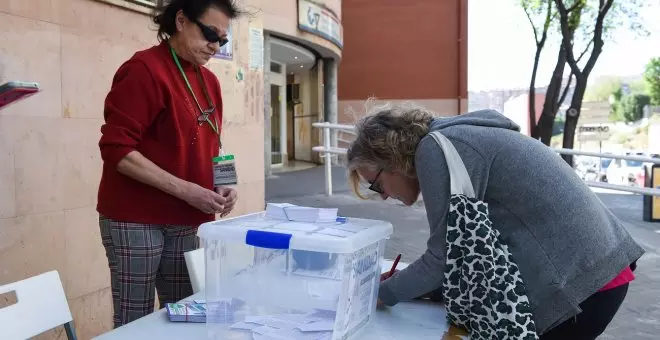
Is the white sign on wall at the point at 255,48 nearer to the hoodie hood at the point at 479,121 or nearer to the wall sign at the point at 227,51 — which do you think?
the wall sign at the point at 227,51

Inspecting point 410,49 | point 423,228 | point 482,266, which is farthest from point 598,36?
point 482,266

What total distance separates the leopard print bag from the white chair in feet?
4.21

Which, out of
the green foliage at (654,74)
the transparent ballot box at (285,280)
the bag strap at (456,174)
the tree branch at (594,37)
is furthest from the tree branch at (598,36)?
the green foliage at (654,74)

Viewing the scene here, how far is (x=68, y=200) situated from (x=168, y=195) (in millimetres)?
1526

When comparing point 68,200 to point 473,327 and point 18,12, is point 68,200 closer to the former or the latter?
point 18,12

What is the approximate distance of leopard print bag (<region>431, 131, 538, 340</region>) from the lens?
1499mm

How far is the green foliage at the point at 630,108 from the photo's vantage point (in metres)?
49.8

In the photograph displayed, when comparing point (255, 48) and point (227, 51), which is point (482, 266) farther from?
point (255, 48)

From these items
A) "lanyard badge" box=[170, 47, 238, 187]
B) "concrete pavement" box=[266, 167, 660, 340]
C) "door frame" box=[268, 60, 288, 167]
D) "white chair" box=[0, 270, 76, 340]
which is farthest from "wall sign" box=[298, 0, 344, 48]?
"white chair" box=[0, 270, 76, 340]

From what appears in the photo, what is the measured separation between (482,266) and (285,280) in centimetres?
50

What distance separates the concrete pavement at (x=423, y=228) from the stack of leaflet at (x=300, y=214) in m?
0.40

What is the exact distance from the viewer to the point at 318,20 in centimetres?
1356

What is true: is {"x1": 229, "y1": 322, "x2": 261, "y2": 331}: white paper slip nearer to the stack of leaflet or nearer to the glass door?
the stack of leaflet

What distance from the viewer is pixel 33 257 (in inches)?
→ 122
